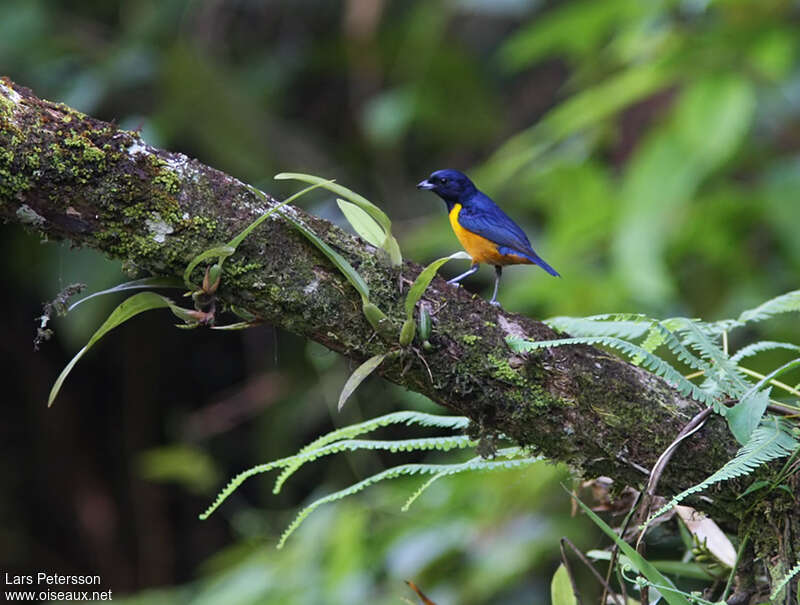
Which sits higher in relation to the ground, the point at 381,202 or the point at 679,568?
the point at 381,202

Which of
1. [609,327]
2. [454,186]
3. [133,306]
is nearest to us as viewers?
[133,306]

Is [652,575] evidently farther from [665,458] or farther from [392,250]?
[392,250]

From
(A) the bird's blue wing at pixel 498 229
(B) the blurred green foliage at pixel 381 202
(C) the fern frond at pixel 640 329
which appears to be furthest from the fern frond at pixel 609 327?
(B) the blurred green foliage at pixel 381 202

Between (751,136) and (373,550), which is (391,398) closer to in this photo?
(373,550)

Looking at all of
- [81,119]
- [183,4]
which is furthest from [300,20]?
[81,119]

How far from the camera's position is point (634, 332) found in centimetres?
120

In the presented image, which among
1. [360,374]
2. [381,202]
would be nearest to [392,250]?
[360,374]

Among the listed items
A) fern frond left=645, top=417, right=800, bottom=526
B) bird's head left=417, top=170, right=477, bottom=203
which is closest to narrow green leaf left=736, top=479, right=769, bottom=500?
fern frond left=645, top=417, right=800, bottom=526

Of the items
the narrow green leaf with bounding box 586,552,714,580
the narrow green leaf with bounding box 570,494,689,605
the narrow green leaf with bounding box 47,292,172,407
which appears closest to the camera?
the narrow green leaf with bounding box 570,494,689,605

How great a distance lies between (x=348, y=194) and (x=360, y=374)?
0.24 meters

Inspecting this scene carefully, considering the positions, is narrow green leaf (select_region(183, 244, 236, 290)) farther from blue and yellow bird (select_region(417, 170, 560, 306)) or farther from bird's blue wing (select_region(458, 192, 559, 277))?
bird's blue wing (select_region(458, 192, 559, 277))

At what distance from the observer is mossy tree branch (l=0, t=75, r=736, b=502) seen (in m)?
1.06

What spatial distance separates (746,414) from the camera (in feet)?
3.59

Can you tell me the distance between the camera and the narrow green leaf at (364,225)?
1180 mm
